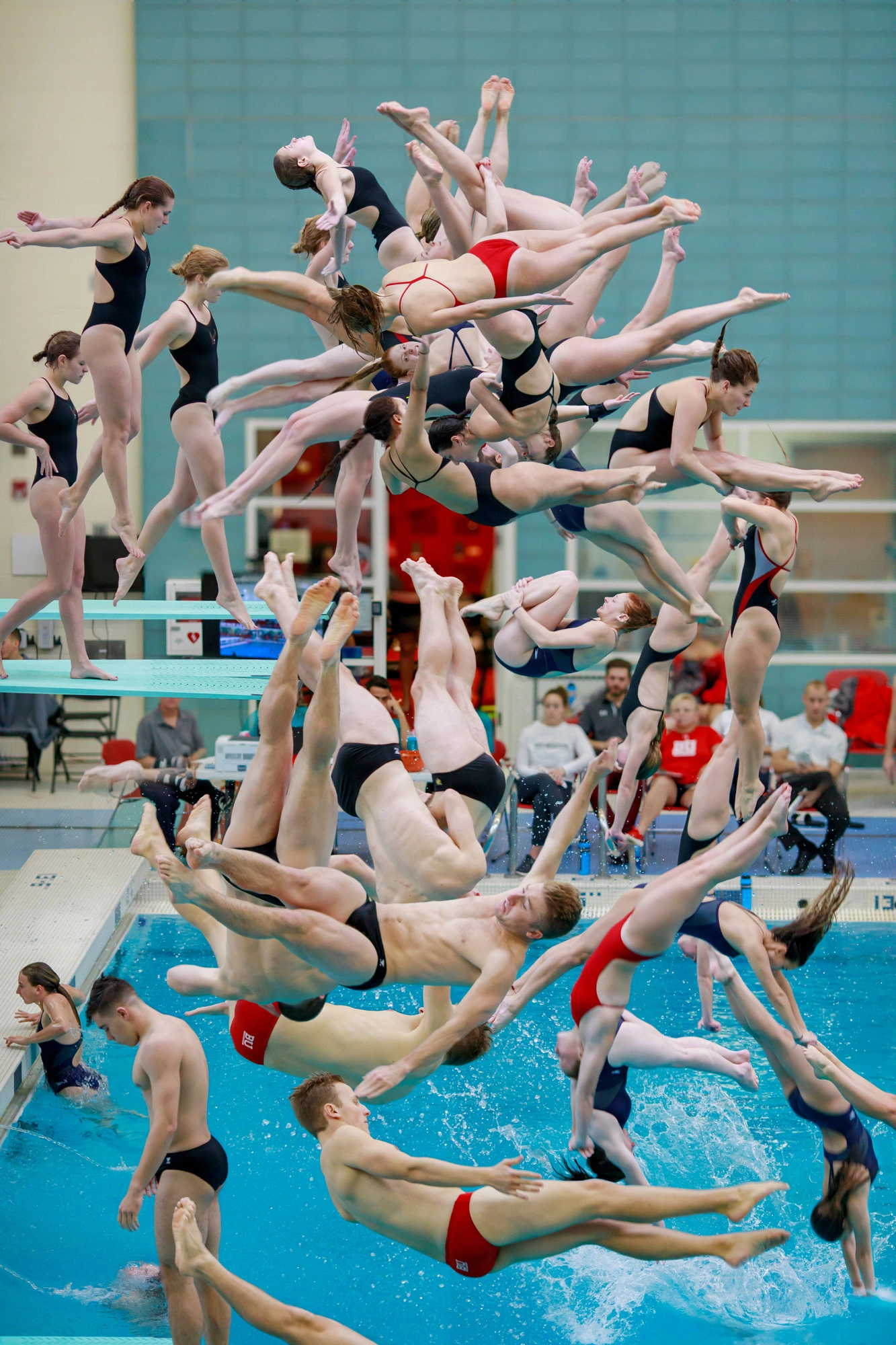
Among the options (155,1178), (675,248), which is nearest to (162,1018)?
(155,1178)

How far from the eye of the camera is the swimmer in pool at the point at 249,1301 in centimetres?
450

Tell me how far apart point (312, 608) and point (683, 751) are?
21.8 feet

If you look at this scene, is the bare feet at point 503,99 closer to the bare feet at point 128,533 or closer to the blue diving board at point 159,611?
the bare feet at point 128,533

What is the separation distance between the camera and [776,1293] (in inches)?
252

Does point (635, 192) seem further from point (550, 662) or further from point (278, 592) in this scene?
point (278, 592)

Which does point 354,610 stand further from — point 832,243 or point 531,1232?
point 832,243

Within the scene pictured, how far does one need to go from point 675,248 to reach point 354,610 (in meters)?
2.63

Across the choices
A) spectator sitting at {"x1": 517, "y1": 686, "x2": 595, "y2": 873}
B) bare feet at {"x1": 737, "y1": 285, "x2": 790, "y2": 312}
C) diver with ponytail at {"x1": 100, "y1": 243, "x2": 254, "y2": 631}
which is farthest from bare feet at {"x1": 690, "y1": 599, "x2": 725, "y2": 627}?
spectator sitting at {"x1": 517, "y1": 686, "x2": 595, "y2": 873}

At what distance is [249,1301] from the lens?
4555 mm

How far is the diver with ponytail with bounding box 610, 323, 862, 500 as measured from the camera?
18.9 feet

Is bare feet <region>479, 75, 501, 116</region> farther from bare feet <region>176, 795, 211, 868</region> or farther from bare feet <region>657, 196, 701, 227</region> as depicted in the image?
bare feet <region>176, 795, 211, 868</region>

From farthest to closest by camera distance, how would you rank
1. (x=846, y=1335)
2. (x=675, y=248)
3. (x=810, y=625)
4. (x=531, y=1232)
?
(x=810, y=625) < (x=675, y=248) < (x=846, y=1335) < (x=531, y=1232)

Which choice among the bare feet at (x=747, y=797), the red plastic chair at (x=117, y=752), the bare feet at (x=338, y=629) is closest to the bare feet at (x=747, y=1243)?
the bare feet at (x=747, y=797)

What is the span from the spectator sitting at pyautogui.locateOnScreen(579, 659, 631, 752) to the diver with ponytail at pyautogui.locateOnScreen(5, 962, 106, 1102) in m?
5.18
